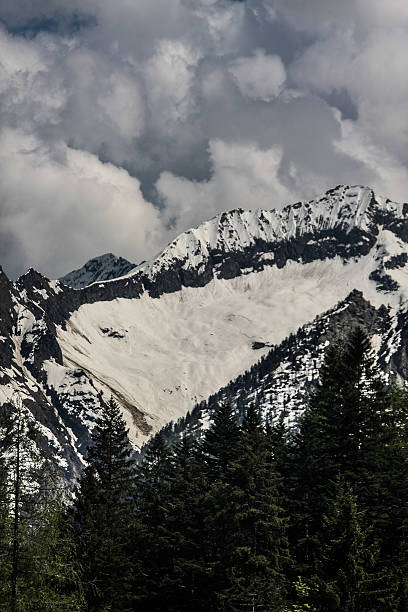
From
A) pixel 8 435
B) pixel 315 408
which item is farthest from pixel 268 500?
pixel 8 435

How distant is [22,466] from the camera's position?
99.3 feet

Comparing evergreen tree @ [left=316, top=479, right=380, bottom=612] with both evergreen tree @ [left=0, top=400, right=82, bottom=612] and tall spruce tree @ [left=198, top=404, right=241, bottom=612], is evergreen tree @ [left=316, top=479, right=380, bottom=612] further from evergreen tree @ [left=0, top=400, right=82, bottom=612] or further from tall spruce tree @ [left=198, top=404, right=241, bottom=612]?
evergreen tree @ [left=0, top=400, right=82, bottom=612]

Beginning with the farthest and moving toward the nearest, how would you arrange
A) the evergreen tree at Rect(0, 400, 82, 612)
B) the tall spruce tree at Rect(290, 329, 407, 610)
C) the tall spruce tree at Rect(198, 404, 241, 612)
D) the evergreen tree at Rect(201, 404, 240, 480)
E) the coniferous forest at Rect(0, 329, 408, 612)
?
the evergreen tree at Rect(201, 404, 240, 480) < the tall spruce tree at Rect(198, 404, 241, 612) < the tall spruce tree at Rect(290, 329, 407, 610) < the coniferous forest at Rect(0, 329, 408, 612) < the evergreen tree at Rect(0, 400, 82, 612)

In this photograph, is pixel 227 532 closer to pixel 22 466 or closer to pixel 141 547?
pixel 141 547

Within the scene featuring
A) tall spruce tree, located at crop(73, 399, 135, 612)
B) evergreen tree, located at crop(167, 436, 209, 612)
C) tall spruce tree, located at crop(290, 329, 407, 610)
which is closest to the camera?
tall spruce tree, located at crop(290, 329, 407, 610)

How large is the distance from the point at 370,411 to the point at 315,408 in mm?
12273

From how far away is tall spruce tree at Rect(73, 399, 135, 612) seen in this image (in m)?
48.8

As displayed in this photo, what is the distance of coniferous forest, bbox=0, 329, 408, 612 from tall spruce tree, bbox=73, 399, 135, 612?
0.10 metres

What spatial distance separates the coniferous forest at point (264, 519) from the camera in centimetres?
3831

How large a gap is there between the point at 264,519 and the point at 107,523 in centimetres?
1215

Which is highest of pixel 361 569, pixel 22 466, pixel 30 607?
pixel 22 466

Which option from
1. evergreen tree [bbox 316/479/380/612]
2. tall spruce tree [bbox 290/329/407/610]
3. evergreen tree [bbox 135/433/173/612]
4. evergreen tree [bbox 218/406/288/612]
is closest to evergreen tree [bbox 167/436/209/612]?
evergreen tree [bbox 135/433/173/612]

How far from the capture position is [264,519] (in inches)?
1866

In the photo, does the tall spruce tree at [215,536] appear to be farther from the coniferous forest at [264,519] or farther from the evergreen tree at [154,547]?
the evergreen tree at [154,547]
